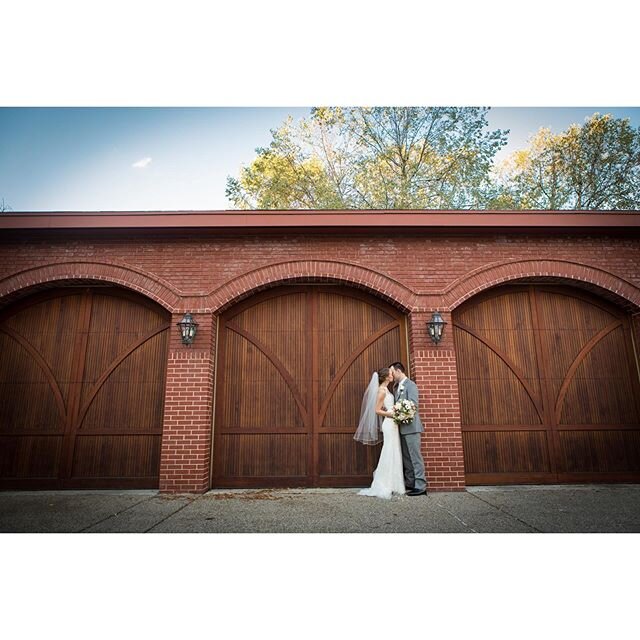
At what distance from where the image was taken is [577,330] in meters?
7.18

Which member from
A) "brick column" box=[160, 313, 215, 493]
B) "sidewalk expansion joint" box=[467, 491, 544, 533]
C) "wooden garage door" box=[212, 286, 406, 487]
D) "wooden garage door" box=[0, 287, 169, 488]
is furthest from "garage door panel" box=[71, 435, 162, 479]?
"sidewalk expansion joint" box=[467, 491, 544, 533]

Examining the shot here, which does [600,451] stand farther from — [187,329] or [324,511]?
[187,329]

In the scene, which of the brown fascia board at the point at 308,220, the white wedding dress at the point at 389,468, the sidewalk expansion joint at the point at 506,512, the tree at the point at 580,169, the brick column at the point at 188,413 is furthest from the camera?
the tree at the point at 580,169

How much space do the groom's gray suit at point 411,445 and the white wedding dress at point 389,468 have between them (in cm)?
12

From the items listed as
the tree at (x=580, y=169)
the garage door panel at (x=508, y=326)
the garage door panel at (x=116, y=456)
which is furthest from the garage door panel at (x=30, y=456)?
the tree at (x=580, y=169)

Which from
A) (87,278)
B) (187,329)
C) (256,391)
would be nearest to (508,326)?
(256,391)

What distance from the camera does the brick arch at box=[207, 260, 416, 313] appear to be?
6746 mm

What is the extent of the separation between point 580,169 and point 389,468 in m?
14.3

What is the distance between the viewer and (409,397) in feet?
20.0

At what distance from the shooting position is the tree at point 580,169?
14492mm

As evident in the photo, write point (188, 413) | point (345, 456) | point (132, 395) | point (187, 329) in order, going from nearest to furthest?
point (188, 413) < point (187, 329) < point (345, 456) < point (132, 395)

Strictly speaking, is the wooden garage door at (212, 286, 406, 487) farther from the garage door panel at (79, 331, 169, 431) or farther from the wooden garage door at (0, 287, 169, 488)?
the wooden garage door at (0, 287, 169, 488)

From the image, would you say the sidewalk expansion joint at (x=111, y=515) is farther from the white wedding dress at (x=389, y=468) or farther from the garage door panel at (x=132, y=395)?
the white wedding dress at (x=389, y=468)

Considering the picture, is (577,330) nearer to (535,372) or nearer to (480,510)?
(535,372)
